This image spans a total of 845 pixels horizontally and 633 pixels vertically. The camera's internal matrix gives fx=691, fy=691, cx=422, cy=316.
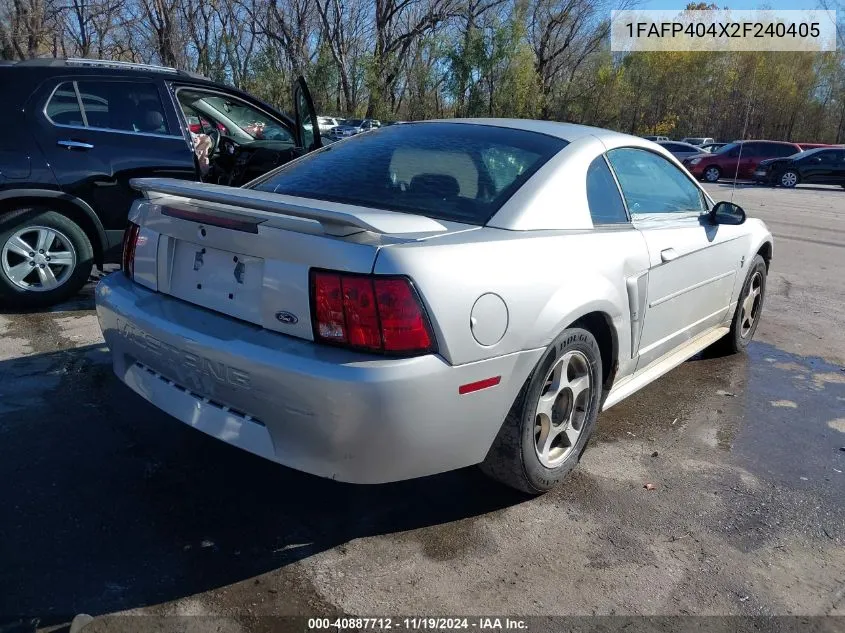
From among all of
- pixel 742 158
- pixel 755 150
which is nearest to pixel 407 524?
pixel 742 158

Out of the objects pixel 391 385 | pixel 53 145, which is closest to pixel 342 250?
pixel 391 385

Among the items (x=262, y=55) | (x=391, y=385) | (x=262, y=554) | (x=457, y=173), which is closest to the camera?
(x=391, y=385)

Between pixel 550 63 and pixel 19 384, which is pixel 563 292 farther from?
pixel 550 63

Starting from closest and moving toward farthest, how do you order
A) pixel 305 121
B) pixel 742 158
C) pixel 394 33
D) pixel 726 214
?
pixel 726 214, pixel 305 121, pixel 742 158, pixel 394 33

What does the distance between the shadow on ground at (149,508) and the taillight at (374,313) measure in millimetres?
827

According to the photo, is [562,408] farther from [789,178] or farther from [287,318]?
[789,178]

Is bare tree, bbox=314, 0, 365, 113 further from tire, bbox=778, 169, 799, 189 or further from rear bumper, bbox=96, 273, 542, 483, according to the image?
rear bumper, bbox=96, 273, 542, 483

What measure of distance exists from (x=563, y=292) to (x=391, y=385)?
87 centimetres

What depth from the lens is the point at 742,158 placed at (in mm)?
→ 24594

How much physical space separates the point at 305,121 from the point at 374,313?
12.9ft

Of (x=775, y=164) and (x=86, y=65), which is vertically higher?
(x=86, y=65)

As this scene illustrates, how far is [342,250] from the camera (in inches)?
85.7

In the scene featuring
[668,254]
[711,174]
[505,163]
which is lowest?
[711,174]

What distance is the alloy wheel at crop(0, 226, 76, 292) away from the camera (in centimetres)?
486
